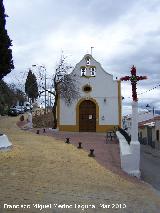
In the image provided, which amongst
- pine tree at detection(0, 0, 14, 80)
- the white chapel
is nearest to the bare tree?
the white chapel

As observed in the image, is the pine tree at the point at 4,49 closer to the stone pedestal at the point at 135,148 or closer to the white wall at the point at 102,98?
the stone pedestal at the point at 135,148

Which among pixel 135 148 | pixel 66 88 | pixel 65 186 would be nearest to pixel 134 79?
pixel 135 148

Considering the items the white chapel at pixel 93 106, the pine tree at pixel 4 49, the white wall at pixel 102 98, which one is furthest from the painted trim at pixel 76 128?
the pine tree at pixel 4 49

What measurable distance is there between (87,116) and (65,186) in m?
28.9

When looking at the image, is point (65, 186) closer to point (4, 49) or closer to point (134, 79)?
point (134, 79)

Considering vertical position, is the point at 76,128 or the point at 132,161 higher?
the point at 76,128

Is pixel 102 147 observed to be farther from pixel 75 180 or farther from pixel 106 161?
pixel 75 180

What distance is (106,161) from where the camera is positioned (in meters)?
19.7

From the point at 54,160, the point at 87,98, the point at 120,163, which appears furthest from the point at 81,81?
the point at 54,160

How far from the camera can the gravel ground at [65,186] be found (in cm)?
1073

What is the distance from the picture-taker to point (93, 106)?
41.6m

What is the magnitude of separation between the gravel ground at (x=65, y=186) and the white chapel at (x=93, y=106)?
22.6 m

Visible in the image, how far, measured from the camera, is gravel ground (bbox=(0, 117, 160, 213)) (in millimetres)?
10727

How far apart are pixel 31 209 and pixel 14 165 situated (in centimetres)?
528
